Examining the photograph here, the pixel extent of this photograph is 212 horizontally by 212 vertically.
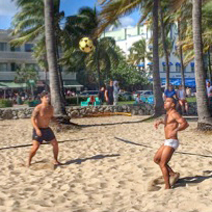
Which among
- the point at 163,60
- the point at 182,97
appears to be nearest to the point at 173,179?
the point at 182,97

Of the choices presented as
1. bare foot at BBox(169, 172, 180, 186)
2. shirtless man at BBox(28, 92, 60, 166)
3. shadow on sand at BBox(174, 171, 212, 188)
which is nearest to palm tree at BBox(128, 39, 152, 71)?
shirtless man at BBox(28, 92, 60, 166)

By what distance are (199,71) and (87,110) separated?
843cm

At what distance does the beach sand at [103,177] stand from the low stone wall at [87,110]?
705cm

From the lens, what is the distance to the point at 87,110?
719 inches

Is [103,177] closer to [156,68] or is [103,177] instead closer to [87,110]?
[156,68]

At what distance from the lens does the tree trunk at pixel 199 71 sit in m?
10.6

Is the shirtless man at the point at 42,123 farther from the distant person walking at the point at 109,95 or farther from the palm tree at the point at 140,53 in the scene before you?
the palm tree at the point at 140,53

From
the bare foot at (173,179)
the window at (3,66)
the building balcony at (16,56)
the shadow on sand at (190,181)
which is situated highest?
the building balcony at (16,56)

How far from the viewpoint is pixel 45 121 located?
7.18 meters

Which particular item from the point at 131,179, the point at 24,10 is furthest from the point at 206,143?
the point at 24,10

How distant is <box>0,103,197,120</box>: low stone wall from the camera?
1756 cm

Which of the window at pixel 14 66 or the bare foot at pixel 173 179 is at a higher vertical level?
the window at pixel 14 66

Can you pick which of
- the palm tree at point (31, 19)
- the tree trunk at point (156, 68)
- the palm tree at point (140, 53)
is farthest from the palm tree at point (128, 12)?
the palm tree at point (140, 53)

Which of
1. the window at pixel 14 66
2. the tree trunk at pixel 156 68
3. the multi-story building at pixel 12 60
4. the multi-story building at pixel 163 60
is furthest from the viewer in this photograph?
the multi-story building at pixel 163 60
